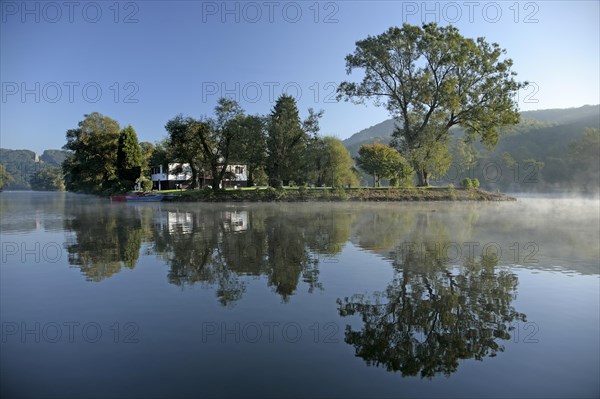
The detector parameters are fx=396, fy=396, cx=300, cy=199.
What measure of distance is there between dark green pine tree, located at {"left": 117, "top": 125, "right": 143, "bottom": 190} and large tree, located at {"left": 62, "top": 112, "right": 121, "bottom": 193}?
2.47m

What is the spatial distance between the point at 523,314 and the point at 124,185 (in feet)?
237

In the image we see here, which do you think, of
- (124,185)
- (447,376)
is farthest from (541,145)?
(447,376)

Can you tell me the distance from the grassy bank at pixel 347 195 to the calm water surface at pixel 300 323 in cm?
3603

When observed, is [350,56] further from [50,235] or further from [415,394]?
[415,394]

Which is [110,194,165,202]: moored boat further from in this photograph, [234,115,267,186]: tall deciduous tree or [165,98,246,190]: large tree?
[234,115,267,186]: tall deciduous tree

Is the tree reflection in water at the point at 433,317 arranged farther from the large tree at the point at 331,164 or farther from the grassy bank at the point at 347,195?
the large tree at the point at 331,164

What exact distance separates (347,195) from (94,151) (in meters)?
51.7

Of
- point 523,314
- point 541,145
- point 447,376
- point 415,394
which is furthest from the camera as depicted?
point 541,145

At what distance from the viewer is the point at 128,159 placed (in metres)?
69.9

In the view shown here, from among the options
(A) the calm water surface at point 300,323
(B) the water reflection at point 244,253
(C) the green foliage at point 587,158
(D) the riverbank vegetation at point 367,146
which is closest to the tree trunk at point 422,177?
(D) the riverbank vegetation at point 367,146

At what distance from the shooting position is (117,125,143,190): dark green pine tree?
70.0 metres

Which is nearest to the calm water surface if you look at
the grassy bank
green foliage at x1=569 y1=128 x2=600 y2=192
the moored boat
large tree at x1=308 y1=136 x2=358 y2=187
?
the grassy bank

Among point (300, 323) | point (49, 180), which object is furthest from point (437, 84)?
point (49, 180)

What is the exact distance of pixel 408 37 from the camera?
1838 inches
